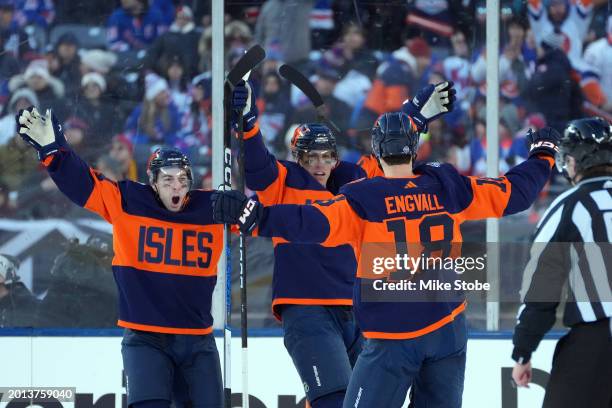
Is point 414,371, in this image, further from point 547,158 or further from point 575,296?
point 547,158

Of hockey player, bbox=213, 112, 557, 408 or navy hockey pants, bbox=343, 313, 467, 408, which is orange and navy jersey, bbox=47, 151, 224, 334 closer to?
hockey player, bbox=213, 112, 557, 408

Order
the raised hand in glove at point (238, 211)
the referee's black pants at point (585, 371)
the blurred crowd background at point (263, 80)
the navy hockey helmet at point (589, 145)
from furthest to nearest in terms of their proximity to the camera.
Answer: the blurred crowd background at point (263, 80) → the raised hand in glove at point (238, 211) → the navy hockey helmet at point (589, 145) → the referee's black pants at point (585, 371)

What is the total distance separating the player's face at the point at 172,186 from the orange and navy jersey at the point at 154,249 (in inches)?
1.3

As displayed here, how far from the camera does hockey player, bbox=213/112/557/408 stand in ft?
10.9

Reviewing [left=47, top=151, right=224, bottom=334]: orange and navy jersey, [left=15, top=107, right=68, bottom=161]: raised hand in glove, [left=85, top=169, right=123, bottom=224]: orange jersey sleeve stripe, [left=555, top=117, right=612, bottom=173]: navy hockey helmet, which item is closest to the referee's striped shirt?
[left=555, top=117, right=612, bottom=173]: navy hockey helmet

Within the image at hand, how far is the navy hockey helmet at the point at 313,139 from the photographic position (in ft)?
13.9

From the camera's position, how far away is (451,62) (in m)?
5.42

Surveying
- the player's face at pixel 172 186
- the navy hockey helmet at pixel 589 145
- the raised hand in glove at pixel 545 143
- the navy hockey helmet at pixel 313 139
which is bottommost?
the navy hockey helmet at pixel 589 145

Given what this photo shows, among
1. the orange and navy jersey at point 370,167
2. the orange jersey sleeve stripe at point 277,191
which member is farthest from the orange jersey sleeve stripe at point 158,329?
the orange and navy jersey at point 370,167

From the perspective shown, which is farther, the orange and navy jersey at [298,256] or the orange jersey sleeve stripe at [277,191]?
the orange jersey sleeve stripe at [277,191]

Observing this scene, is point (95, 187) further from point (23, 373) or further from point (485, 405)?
point (485, 405)

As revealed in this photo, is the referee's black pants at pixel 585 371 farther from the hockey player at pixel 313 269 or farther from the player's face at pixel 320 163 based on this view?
the player's face at pixel 320 163

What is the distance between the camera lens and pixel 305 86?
16.1 ft

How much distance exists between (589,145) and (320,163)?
1.31 metres
